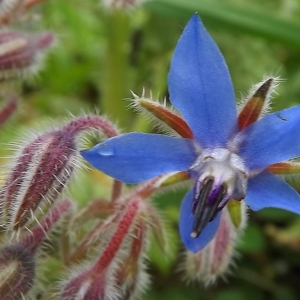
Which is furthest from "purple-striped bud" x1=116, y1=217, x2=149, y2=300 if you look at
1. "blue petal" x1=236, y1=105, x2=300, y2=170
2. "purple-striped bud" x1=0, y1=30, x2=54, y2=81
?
"purple-striped bud" x1=0, y1=30, x2=54, y2=81

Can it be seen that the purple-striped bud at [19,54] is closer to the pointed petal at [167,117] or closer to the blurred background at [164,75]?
the blurred background at [164,75]

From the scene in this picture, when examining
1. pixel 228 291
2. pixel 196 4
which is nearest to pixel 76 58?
pixel 196 4

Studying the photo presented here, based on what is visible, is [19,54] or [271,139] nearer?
[271,139]

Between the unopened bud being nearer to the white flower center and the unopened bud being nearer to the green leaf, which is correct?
the white flower center

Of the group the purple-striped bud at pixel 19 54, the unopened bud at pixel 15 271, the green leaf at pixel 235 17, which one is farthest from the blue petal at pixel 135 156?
the green leaf at pixel 235 17

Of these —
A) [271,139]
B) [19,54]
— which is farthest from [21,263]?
[19,54]

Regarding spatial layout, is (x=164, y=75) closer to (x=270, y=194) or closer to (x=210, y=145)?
(x=210, y=145)

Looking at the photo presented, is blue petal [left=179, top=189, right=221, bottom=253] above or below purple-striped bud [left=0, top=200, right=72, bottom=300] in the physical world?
above
